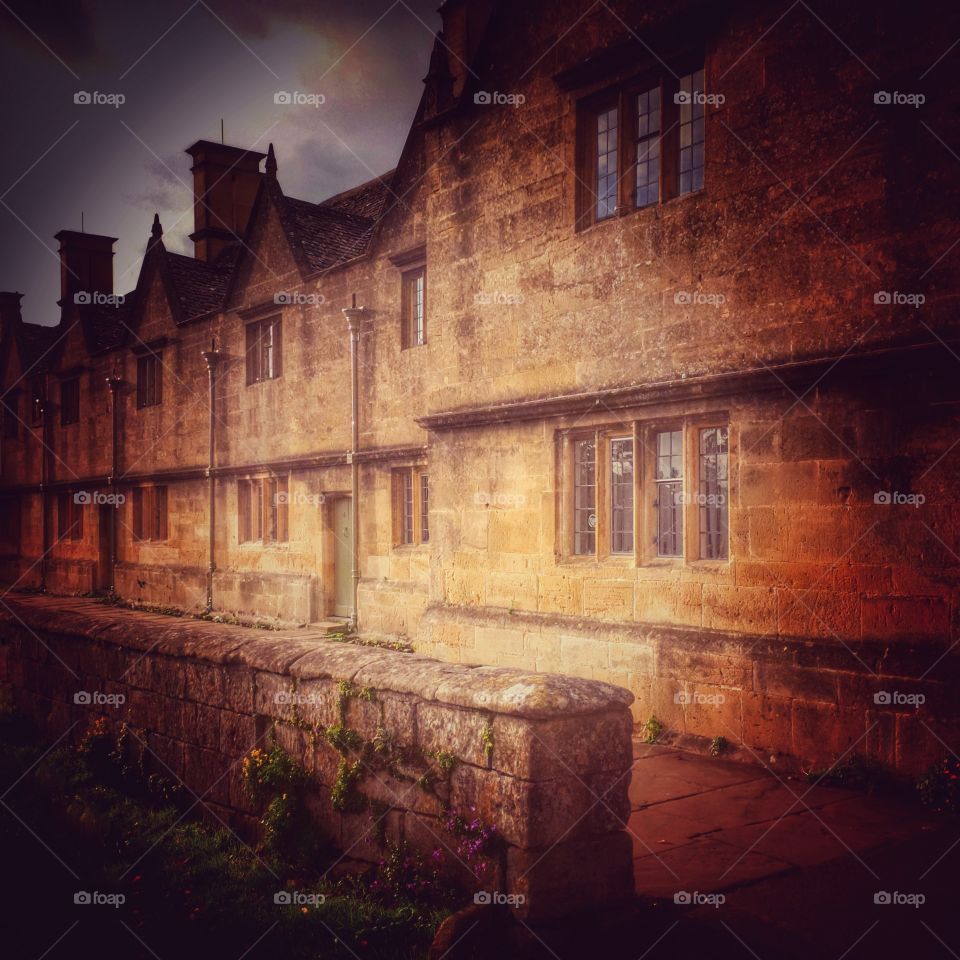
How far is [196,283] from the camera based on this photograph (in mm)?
21172

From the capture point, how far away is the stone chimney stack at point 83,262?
1043 inches

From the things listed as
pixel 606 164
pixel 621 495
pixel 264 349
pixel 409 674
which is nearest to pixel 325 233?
pixel 264 349

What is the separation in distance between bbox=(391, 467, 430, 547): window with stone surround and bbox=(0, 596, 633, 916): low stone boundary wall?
702 cm

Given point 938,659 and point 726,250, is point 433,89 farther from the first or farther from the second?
point 938,659

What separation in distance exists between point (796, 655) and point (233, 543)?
12981 mm

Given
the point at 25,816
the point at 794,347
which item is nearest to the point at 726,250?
the point at 794,347

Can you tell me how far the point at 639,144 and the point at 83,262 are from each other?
22.7 m

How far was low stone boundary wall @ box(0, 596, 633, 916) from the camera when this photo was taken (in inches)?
151

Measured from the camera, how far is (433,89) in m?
10.6

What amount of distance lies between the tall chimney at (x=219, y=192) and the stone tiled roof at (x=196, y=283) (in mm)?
1225

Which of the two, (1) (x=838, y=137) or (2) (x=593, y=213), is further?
(2) (x=593, y=213)
